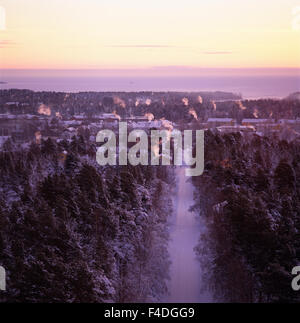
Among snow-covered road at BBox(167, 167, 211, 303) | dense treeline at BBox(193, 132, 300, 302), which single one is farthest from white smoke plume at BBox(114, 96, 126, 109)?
dense treeline at BBox(193, 132, 300, 302)

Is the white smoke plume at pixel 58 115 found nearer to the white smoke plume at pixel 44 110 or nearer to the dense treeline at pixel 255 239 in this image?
the white smoke plume at pixel 44 110

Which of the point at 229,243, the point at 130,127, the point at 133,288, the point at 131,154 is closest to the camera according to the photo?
the point at 133,288

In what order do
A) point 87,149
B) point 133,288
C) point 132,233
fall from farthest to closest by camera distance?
point 87,149
point 132,233
point 133,288

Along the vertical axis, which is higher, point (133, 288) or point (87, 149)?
point (87, 149)

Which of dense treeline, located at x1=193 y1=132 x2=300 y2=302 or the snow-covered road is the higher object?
dense treeline, located at x1=193 y1=132 x2=300 y2=302

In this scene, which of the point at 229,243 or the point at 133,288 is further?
the point at 229,243

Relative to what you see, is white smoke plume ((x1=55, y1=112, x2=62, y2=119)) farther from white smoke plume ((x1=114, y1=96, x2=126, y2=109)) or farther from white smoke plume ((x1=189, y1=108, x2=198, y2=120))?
white smoke plume ((x1=189, y1=108, x2=198, y2=120))

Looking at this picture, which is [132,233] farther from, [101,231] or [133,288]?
[133,288]
